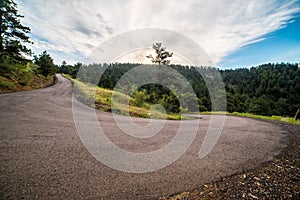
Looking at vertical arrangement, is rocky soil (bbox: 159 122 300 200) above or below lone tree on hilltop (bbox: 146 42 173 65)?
below

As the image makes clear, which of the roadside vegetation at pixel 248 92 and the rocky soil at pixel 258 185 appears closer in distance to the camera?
the rocky soil at pixel 258 185

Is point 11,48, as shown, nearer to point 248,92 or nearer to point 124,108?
point 124,108

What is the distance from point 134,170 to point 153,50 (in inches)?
1445

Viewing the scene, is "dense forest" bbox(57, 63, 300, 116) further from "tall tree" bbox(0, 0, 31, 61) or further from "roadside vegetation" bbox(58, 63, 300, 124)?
"tall tree" bbox(0, 0, 31, 61)

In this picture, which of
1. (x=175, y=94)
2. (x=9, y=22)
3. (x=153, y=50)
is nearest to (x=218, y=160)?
(x=9, y=22)

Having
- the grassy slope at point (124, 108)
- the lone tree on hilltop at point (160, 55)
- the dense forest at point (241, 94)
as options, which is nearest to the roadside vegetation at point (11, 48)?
the grassy slope at point (124, 108)

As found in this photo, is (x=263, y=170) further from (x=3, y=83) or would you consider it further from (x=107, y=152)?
(x=3, y=83)

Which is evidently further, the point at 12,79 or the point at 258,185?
the point at 12,79

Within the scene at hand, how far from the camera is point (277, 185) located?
2.66 meters

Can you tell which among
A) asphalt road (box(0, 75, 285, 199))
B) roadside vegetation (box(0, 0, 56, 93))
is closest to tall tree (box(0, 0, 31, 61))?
roadside vegetation (box(0, 0, 56, 93))

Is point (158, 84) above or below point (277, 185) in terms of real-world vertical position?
above

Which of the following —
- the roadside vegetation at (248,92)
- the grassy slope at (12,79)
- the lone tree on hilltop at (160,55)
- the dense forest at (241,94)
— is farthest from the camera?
the roadside vegetation at (248,92)

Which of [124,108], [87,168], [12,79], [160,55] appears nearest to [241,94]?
[160,55]

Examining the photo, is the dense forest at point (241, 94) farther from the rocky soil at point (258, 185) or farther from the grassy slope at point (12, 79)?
the rocky soil at point (258, 185)
